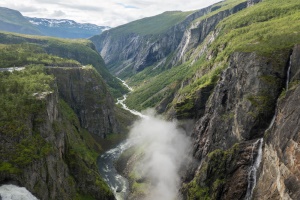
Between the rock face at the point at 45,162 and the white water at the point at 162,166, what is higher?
the rock face at the point at 45,162

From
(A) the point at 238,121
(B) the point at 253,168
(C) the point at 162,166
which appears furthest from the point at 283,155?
(C) the point at 162,166

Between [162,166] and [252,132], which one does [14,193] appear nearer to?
[252,132]

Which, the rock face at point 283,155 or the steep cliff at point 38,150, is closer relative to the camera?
the rock face at point 283,155

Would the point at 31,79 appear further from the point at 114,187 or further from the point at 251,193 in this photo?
the point at 251,193

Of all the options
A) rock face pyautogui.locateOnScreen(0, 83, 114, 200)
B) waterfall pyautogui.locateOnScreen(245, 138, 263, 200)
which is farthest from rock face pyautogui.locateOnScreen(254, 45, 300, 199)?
rock face pyautogui.locateOnScreen(0, 83, 114, 200)

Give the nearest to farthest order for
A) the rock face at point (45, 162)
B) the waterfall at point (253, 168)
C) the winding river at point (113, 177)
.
→ 1. the rock face at point (45, 162)
2. the waterfall at point (253, 168)
3. the winding river at point (113, 177)

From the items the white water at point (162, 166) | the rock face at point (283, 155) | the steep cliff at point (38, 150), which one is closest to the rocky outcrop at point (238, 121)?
the rock face at point (283, 155)

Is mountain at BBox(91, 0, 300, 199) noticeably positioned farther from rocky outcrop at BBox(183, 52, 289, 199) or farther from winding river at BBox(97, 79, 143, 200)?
winding river at BBox(97, 79, 143, 200)

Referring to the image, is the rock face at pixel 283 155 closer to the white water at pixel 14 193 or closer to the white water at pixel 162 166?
the white water at pixel 162 166
